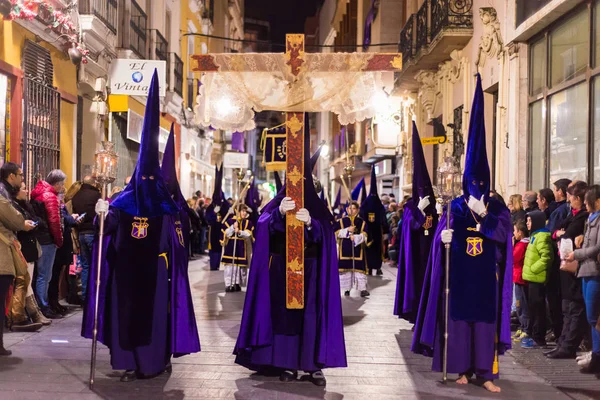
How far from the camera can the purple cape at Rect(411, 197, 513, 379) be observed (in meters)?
6.45

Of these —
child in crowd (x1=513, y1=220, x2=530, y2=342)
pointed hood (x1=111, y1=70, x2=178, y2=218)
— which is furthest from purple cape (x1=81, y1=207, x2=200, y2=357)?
child in crowd (x1=513, y1=220, x2=530, y2=342)

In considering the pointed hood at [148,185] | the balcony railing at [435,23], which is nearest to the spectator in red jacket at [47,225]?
the pointed hood at [148,185]

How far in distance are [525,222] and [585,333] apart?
5.84ft

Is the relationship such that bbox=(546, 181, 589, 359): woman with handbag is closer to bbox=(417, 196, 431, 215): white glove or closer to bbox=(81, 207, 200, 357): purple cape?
bbox=(417, 196, 431, 215): white glove

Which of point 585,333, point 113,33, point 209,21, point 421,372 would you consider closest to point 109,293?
point 421,372

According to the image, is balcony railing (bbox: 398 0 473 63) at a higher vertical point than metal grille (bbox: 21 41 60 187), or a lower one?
higher

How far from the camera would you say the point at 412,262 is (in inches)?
366

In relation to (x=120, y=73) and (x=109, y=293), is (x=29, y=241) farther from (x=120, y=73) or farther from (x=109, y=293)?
(x=120, y=73)

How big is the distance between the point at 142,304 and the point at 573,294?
4.74m

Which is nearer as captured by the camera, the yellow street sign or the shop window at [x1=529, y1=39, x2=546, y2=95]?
the shop window at [x1=529, y1=39, x2=546, y2=95]

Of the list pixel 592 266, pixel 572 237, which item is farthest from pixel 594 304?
pixel 572 237

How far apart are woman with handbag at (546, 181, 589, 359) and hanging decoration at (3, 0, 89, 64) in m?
7.96

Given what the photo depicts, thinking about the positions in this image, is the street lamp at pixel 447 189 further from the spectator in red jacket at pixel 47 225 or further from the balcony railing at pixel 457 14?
the balcony railing at pixel 457 14

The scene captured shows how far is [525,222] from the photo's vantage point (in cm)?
915
